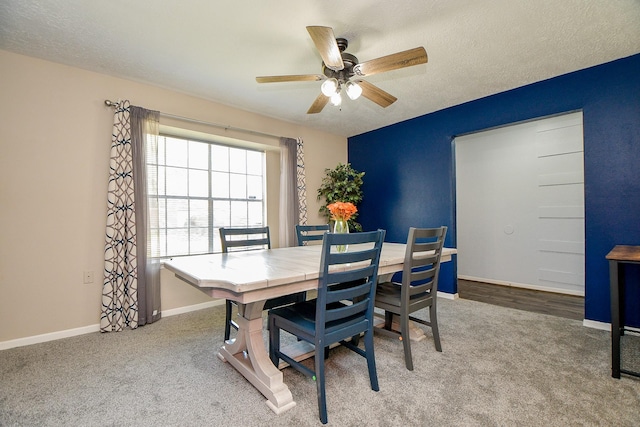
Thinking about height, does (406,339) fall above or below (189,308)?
above

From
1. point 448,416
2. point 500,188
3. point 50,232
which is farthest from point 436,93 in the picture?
point 50,232

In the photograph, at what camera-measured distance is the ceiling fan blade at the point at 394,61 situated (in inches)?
70.8

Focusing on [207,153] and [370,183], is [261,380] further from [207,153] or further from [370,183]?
[370,183]

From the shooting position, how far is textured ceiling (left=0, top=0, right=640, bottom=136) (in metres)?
1.94

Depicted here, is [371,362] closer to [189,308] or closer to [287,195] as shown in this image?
[189,308]

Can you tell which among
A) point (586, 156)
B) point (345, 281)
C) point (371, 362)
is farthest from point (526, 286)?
point (345, 281)

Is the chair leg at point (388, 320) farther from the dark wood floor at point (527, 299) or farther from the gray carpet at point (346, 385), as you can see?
the dark wood floor at point (527, 299)

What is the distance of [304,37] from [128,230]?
8.06 feet

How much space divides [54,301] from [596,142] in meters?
5.32

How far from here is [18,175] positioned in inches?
95.6

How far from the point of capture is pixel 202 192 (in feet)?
12.1

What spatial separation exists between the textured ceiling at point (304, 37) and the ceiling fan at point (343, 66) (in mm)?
306

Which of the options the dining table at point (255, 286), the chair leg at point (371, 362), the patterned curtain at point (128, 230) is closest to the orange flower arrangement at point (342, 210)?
the dining table at point (255, 286)

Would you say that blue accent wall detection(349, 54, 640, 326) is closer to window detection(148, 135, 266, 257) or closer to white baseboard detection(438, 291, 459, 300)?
white baseboard detection(438, 291, 459, 300)
